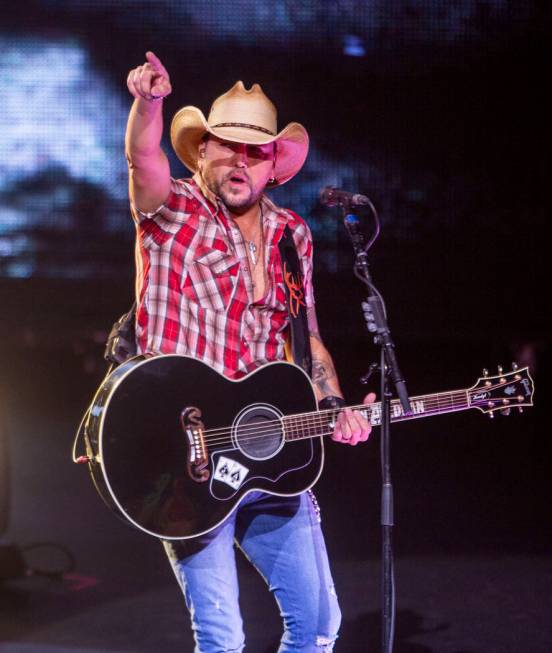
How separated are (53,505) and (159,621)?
1.73 m

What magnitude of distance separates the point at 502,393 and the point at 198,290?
104cm

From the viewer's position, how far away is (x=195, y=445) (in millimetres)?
2586

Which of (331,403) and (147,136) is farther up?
(147,136)

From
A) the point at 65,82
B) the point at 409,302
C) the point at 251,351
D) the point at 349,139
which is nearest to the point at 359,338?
the point at 409,302

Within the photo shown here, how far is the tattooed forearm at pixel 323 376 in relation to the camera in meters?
3.02

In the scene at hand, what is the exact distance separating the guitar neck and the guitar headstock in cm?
8

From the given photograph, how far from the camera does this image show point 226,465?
8.68ft

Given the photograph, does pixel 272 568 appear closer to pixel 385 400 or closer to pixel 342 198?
pixel 385 400

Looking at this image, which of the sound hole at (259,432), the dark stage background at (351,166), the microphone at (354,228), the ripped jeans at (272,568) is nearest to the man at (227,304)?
the ripped jeans at (272,568)

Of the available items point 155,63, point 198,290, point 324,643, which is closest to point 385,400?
point 198,290

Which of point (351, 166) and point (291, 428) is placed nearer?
point (291, 428)

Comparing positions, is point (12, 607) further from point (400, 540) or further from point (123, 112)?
point (123, 112)

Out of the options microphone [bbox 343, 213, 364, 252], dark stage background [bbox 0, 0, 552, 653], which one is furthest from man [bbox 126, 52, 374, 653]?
dark stage background [bbox 0, 0, 552, 653]

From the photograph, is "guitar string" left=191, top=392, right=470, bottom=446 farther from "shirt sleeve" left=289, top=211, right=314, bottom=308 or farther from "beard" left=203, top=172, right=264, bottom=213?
"beard" left=203, top=172, right=264, bottom=213
